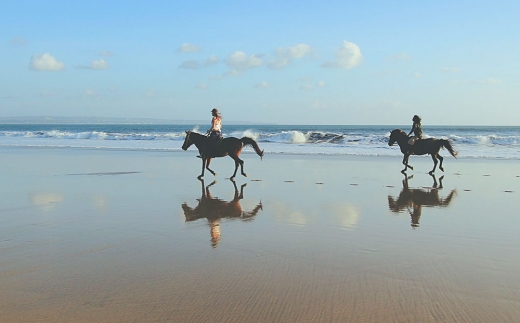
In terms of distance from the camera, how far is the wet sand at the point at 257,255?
3498mm

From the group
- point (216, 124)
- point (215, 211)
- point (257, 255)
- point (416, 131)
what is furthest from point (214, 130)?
point (257, 255)

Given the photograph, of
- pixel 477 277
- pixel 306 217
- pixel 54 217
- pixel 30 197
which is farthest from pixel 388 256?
pixel 30 197

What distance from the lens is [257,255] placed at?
4.98 meters

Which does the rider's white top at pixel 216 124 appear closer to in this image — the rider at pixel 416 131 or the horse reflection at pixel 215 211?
the horse reflection at pixel 215 211

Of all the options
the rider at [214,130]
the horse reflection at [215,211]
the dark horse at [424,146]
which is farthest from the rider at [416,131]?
the horse reflection at [215,211]

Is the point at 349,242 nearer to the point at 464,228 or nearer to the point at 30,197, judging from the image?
the point at 464,228

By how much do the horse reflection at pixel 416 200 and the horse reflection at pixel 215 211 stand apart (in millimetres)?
2329

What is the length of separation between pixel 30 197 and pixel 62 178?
3528 mm

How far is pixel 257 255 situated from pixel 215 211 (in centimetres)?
295

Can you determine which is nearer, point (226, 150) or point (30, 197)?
point (30, 197)

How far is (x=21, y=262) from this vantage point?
4562mm

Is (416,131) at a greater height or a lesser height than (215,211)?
greater

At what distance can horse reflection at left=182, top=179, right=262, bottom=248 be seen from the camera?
6.66 m

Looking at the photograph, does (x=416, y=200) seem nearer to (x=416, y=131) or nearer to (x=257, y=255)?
(x=257, y=255)
